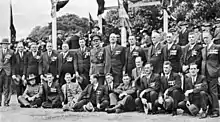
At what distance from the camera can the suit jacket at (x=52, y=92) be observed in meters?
9.52

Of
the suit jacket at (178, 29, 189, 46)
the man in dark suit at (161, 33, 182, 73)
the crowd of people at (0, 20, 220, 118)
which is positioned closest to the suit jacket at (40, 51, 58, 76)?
the crowd of people at (0, 20, 220, 118)

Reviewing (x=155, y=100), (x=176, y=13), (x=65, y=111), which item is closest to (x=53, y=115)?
(x=65, y=111)

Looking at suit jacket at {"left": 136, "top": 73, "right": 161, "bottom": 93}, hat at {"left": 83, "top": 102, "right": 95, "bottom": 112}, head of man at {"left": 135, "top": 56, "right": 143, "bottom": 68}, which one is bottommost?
hat at {"left": 83, "top": 102, "right": 95, "bottom": 112}

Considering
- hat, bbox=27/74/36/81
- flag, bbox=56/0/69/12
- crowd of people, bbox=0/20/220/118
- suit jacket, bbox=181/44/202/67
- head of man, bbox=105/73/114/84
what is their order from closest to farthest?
1. crowd of people, bbox=0/20/220/118
2. suit jacket, bbox=181/44/202/67
3. head of man, bbox=105/73/114/84
4. hat, bbox=27/74/36/81
5. flag, bbox=56/0/69/12

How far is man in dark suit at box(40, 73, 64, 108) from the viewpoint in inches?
375

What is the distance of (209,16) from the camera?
1650cm

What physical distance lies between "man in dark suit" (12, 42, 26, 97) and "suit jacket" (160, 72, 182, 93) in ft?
12.5

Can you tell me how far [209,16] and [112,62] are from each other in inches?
339

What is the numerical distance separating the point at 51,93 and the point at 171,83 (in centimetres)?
297

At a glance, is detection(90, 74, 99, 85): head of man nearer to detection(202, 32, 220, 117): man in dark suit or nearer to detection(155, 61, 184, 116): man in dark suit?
detection(155, 61, 184, 116): man in dark suit

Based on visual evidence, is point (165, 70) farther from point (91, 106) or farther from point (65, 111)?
point (65, 111)

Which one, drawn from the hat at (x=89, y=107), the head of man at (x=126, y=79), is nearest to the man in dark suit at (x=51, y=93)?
the hat at (x=89, y=107)

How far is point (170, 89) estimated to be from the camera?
8.04 meters

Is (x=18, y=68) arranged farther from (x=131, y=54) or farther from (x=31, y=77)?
(x=131, y=54)
